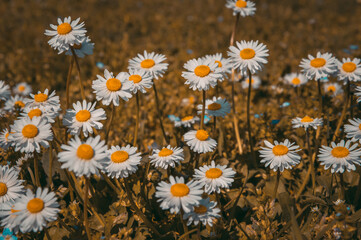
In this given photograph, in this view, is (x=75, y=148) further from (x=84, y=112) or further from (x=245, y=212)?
(x=245, y=212)

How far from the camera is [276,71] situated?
180 inches

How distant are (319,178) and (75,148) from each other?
1.65 metres

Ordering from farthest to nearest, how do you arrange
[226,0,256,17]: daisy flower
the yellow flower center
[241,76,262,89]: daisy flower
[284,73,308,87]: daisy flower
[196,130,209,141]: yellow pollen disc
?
[241,76,262,89]: daisy flower < [284,73,308,87]: daisy flower < [226,0,256,17]: daisy flower < the yellow flower center < [196,130,209,141]: yellow pollen disc

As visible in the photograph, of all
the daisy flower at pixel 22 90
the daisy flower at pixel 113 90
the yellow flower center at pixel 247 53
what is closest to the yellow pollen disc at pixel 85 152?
the daisy flower at pixel 113 90

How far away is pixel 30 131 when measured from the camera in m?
1.80

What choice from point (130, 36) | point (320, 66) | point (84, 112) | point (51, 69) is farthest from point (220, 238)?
point (130, 36)

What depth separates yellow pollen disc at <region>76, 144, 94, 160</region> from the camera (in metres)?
1.61

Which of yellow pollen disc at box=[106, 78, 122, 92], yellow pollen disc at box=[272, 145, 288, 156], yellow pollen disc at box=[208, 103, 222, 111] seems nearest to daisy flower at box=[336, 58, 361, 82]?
yellow pollen disc at box=[272, 145, 288, 156]

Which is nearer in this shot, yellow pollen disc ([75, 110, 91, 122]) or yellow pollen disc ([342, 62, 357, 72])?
yellow pollen disc ([75, 110, 91, 122])

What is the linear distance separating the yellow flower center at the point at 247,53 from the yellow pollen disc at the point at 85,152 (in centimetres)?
125

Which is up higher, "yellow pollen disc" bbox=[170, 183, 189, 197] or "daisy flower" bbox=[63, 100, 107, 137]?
"daisy flower" bbox=[63, 100, 107, 137]

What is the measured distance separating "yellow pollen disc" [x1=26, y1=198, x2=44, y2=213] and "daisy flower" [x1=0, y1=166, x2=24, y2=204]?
12.4 inches

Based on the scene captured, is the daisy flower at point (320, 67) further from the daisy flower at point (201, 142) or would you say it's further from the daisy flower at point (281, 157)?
the daisy flower at point (201, 142)

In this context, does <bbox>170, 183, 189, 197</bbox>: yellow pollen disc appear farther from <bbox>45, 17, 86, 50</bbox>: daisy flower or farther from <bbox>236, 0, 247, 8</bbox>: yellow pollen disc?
<bbox>236, 0, 247, 8</bbox>: yellow pollen disc
